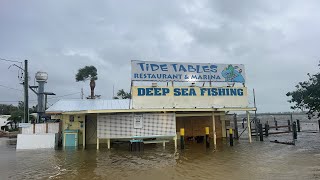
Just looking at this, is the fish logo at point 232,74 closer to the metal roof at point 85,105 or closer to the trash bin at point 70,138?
the metal roof at point 85,105

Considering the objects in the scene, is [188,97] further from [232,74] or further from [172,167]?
[172,167]

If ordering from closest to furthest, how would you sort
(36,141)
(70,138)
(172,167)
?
1. (172,167)
2. (36,141)
3. (70,138)

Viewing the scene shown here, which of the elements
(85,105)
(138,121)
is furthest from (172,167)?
(85,105)

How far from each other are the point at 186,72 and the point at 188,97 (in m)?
1.61

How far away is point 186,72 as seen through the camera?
17.8 metres

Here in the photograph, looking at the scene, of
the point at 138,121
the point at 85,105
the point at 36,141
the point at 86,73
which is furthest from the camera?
the point at 86,73

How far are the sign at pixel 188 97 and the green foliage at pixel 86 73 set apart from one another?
26.4 meters

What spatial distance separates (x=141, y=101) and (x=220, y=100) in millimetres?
5245

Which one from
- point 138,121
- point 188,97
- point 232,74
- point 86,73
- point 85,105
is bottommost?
point 138,121

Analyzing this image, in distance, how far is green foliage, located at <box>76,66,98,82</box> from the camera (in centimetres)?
4194

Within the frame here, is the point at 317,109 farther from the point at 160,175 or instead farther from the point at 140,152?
the point at 160,175

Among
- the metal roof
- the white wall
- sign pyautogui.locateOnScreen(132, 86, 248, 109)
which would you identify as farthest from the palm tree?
sign pyautogui.locateOnScreen(132, 86, 248, 109)

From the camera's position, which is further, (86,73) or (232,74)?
(86,73)

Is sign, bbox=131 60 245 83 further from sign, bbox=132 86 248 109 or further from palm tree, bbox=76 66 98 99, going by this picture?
palm tree, bbox=76 66 98 99
